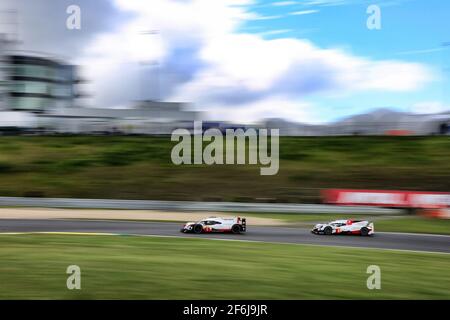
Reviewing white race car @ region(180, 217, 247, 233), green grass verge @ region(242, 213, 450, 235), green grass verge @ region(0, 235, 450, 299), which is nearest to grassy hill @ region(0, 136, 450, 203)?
green grass verge @ region(242, 213, 450, 235)

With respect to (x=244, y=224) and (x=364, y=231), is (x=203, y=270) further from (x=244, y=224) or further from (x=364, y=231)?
(x=364, y=231)

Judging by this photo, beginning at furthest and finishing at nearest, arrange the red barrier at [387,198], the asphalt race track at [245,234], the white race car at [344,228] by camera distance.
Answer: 1. the red barrier at [387,198]
2. the white race car at [344,228]
3. the asphalt race track at [245,234]

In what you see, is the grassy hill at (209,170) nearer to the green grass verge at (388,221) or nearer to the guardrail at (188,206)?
the guardrail at (188,206)

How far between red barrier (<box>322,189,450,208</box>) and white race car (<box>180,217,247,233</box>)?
48.9 inches

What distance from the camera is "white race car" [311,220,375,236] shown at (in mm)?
5461

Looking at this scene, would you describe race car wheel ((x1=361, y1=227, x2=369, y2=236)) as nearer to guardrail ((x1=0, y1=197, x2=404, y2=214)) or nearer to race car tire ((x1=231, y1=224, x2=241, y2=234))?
guardrail ((x1=0, y1=197, x2=404, y2=214))

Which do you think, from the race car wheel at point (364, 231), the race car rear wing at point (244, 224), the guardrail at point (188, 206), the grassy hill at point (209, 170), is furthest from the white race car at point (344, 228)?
the race car rear wing at point (244, 224)

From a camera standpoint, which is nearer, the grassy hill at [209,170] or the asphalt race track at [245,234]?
the asphalt race track at [245,234]

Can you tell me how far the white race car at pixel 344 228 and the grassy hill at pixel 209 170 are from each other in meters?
0.60

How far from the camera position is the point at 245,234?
539cm

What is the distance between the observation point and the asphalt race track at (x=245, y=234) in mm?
5359

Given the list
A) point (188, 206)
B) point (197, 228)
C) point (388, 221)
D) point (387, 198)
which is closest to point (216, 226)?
point (197, 228)

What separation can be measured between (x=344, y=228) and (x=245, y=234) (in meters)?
1.18
